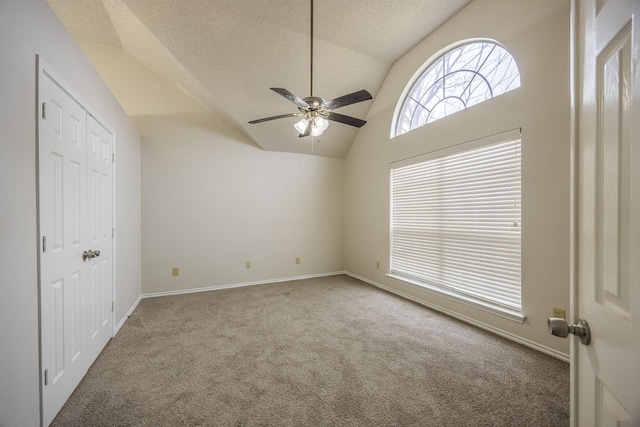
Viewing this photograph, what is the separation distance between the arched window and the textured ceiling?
17.9 inches

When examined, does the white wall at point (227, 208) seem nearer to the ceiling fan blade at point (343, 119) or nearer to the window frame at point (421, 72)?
the window frame at point (421, 72)

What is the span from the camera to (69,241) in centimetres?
165

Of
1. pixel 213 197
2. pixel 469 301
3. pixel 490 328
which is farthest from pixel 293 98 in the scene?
pixel 490 328

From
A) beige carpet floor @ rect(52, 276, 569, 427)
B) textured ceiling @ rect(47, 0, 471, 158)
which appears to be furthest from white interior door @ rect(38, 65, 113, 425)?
textured ceiling @ rect(47, 0, 471, 158)

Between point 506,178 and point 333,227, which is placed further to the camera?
point 333,227

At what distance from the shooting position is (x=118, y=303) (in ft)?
8.59

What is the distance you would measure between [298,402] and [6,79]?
227cm

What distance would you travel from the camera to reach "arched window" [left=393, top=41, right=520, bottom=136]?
246 centimetres

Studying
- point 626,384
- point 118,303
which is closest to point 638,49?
point 626,384

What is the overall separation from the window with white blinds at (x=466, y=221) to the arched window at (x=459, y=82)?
54 cm

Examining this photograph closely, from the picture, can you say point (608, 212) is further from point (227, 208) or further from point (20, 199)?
point (227, 208)

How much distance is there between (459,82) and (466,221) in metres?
1.61

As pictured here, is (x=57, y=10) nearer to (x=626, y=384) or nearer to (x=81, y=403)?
(x=81, y=403)

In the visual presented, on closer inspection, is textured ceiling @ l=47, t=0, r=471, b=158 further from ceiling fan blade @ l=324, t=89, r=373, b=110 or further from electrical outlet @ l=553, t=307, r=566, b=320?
electrical outlet @ l=553, t=307, r=566, b=320
